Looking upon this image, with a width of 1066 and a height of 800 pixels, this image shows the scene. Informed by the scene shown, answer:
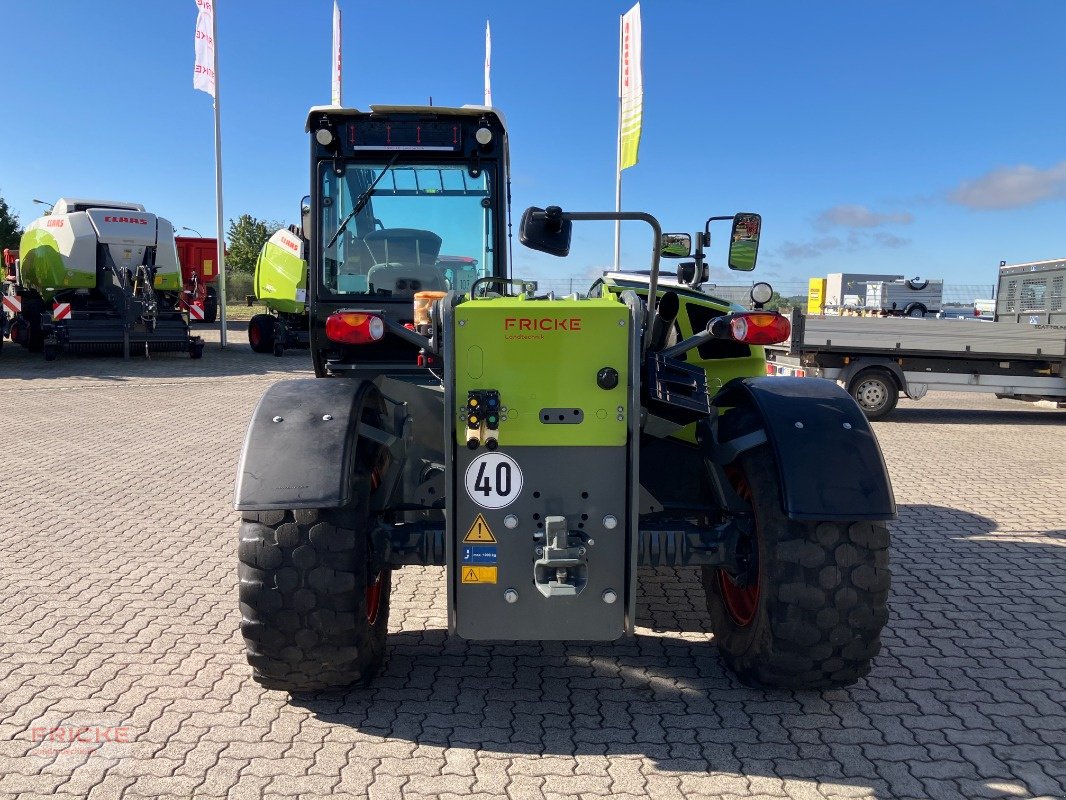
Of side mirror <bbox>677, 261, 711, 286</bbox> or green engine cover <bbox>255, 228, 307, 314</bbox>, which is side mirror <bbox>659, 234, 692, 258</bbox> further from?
green engine cover <bbox>255, 228, 307, 314</bbox>

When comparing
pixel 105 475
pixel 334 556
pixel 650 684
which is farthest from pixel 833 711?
pixel 105 475

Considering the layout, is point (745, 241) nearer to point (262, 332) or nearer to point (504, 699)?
point (504, 699)

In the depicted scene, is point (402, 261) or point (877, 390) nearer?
point (402, 261)

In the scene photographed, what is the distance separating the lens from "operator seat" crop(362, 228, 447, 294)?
18.1 feet

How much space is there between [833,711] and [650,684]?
0.71 metres

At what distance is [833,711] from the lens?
11.2ft

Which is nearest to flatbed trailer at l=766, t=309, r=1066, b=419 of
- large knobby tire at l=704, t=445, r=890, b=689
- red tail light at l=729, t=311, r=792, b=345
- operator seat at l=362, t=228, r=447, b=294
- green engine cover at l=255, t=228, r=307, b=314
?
operator seat at l=362, t=228, r=447, b=294

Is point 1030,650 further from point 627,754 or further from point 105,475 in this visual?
point 105,475

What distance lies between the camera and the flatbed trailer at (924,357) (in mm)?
11641

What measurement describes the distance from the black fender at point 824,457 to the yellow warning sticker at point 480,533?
41.7 inches

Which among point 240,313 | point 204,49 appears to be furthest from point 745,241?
point 240,313

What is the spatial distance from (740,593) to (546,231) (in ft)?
5.74

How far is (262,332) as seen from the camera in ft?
68.6

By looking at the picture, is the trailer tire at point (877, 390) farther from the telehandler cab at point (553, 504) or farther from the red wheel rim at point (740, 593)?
the telehandler cab at point (553, 504)
